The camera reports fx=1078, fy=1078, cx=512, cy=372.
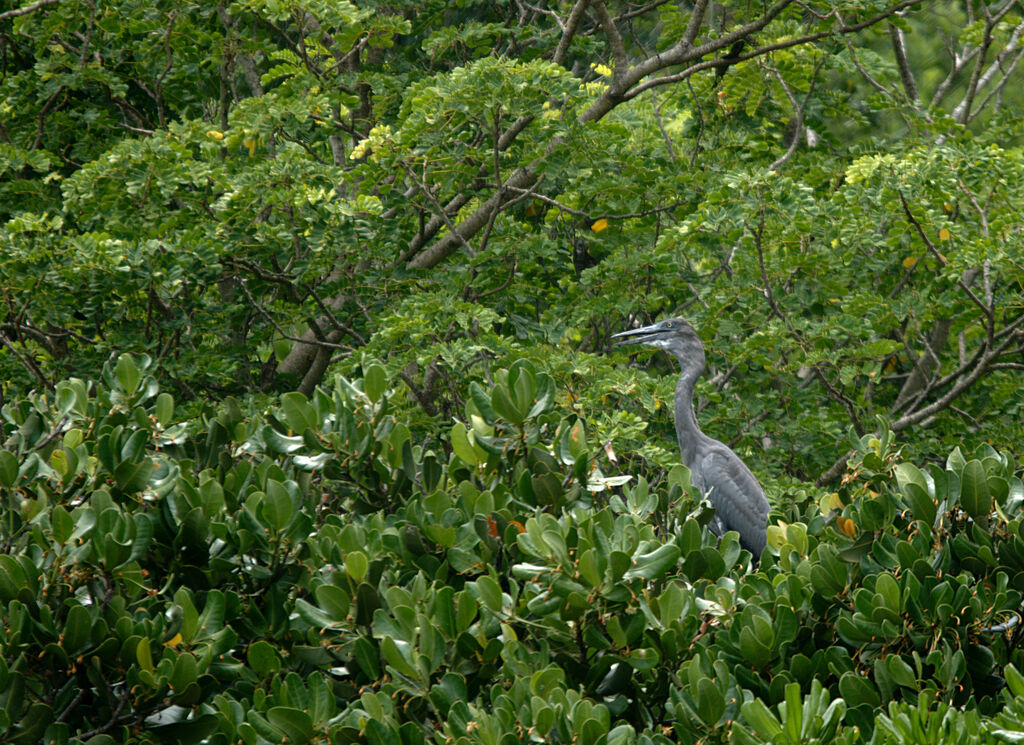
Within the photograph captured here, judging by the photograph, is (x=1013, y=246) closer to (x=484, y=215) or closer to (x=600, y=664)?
(x=484, y=215)

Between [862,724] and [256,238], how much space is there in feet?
18.9

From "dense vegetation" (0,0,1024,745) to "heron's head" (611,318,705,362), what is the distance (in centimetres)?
25

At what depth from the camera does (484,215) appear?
26.3ft

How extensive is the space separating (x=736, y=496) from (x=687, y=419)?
77cm

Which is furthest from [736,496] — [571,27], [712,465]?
[571,27]

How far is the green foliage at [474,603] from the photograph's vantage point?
2.46m

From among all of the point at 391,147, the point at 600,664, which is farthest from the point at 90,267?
the point at 600,664

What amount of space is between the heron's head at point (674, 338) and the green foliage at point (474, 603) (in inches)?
180

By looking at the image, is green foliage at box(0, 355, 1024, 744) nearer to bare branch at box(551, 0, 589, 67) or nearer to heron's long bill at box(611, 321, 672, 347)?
heron's long bill at box(611, 321, 672, 347)

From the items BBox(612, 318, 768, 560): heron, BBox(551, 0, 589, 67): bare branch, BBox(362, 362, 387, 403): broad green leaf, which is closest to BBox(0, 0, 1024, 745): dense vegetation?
BBox(362, 362, 387, 403): broad green leaf

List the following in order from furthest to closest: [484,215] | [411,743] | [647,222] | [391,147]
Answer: [647,222], [484,215], [391,147], [411,743]

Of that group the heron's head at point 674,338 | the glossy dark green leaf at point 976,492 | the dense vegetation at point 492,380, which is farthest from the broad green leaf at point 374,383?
the heron's head at point 674,338

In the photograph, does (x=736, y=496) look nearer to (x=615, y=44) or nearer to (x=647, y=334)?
(x=647, y=334)

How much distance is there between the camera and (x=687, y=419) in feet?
25.1
